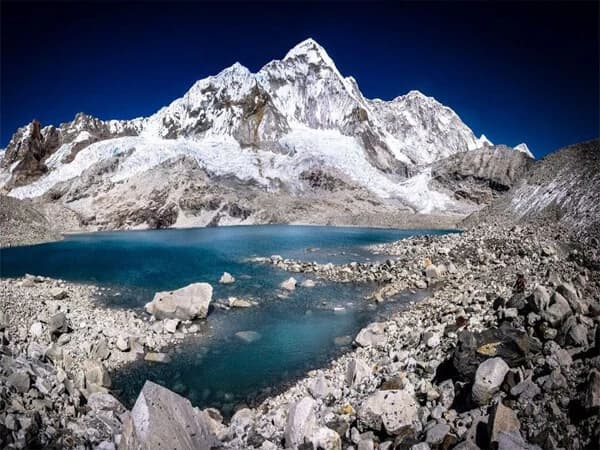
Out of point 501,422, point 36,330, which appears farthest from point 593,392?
point 36,330

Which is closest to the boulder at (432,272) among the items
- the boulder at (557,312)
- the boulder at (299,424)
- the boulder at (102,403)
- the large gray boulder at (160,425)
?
the boulder at (557,312)

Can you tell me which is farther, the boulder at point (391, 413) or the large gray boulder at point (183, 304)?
the large gray boulder at point (183, 304)

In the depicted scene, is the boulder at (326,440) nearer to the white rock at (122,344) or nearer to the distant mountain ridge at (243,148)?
the white rock at (122,344)

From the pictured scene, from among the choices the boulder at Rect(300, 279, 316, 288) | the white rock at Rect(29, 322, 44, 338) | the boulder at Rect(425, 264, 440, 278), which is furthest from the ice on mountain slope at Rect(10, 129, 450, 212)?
the white rock at Rect(29, 322, 44, 338)

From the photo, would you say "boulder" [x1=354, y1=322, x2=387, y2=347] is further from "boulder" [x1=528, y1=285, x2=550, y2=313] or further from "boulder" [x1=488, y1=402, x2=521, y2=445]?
"boulder" [x1=488, y1=402, x2=521, y2=445]

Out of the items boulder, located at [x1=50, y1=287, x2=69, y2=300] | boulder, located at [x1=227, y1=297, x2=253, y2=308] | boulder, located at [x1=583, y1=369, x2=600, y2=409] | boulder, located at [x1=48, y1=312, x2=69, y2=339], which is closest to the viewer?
boulder, located at [x1=583, y1=369, x2=600, y2=409]

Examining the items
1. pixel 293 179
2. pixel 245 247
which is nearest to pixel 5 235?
pixel 245 247
